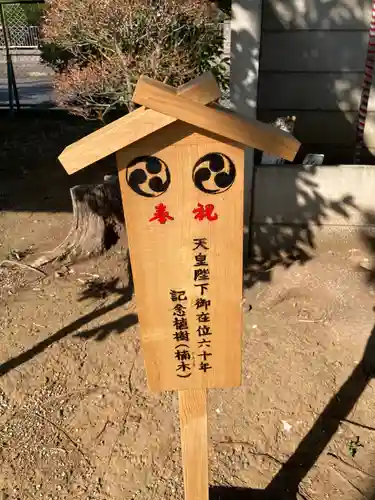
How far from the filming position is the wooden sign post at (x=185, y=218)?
1.93 metres

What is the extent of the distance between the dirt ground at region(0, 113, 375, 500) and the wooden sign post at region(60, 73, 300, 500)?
4.74 ft

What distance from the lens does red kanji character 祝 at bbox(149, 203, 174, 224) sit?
214cm

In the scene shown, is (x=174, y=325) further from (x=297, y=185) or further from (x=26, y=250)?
(x=26, y=250)

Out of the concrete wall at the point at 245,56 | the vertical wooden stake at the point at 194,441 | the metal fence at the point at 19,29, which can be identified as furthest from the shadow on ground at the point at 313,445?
the metal fence at the point at 19,29

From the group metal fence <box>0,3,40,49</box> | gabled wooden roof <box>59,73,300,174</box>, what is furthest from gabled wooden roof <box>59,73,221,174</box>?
metal fence <box>0,3,40,49</box>

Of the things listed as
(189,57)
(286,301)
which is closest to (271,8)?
(189,57)

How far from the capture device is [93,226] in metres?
6.21

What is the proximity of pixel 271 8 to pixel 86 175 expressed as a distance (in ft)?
14.5

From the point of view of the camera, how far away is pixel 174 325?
2.43m

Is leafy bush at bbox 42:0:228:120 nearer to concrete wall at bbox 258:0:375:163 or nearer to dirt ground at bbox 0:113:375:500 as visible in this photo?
concrete wall at bbox 258:0:375:163

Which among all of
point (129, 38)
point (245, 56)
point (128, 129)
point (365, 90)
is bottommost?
point (365, 90)

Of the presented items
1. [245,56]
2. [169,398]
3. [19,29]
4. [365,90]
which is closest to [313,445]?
[169,398]

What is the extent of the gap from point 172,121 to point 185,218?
441 millimetres

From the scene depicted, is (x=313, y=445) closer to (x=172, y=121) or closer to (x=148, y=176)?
(x=148, y=176)
